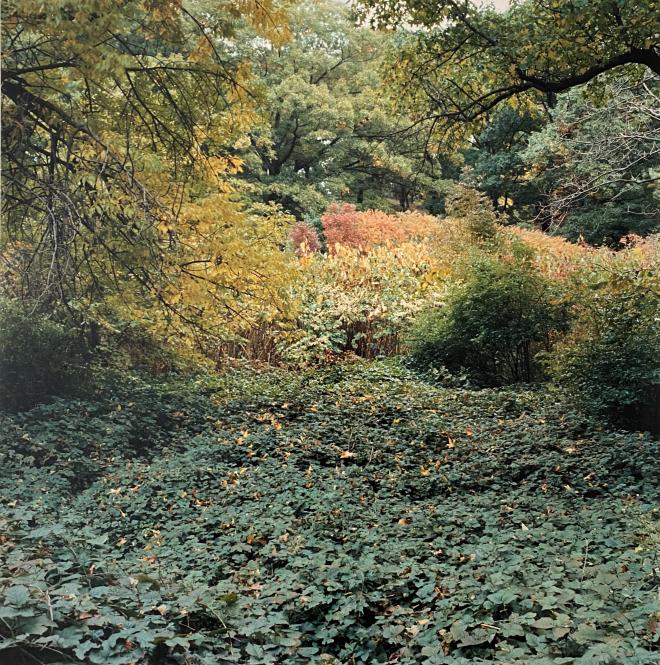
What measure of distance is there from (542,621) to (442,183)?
2.70m

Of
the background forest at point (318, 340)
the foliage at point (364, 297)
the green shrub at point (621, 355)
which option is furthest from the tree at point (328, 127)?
the green shrub at point (621, 355)

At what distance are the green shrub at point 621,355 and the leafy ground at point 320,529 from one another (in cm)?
18

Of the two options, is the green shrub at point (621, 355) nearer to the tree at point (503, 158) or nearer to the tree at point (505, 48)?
the tree at point (503, 158)

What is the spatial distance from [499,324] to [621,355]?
103cm

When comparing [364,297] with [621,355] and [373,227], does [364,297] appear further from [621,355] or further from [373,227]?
[621,355]

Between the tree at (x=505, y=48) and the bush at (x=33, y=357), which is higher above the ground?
the tree at (x=505, y=48)

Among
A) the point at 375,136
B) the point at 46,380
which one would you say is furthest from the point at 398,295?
the point at 46,380

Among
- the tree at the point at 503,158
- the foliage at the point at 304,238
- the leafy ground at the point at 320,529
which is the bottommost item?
the leafy ground at the point at 320,529

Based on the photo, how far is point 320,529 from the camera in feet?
7.38

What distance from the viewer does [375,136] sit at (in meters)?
3.52

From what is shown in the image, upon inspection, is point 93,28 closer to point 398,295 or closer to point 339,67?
point 339,67

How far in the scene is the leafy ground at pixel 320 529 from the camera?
1.52 metres

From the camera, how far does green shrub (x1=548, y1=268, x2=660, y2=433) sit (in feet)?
10.7

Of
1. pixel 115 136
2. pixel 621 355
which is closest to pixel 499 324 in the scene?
pixel 621 355
